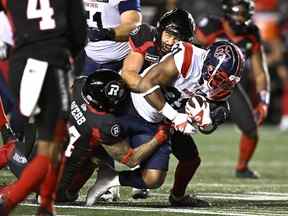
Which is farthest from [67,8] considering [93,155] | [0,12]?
[93,155]

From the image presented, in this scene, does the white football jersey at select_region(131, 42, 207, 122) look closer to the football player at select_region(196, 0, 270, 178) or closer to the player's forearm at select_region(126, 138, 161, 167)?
the player's forearm at select_region(126, 138, 161, 167)

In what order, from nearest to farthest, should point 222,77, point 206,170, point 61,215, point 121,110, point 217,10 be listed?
point 61,215, point 222,77, point 121,110, point 206,170, point 217,10

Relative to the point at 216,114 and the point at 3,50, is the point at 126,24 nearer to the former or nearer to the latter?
the point at 216,114

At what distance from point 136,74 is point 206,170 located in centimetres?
320

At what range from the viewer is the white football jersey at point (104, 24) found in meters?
7.44

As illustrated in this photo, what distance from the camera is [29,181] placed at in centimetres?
518

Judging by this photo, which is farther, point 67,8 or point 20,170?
point 20,170

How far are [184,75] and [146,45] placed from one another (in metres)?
0.44

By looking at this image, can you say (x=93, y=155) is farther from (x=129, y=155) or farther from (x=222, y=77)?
(x=222, y=77)

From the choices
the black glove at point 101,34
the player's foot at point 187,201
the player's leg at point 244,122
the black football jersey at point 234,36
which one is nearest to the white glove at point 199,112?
the player's foot at point 187,201

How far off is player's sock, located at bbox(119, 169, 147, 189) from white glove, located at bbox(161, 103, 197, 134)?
476 mm

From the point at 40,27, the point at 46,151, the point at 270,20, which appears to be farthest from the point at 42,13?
the point at 270,20

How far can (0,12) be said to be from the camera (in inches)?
220

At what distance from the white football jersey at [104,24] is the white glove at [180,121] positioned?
4.07ft
